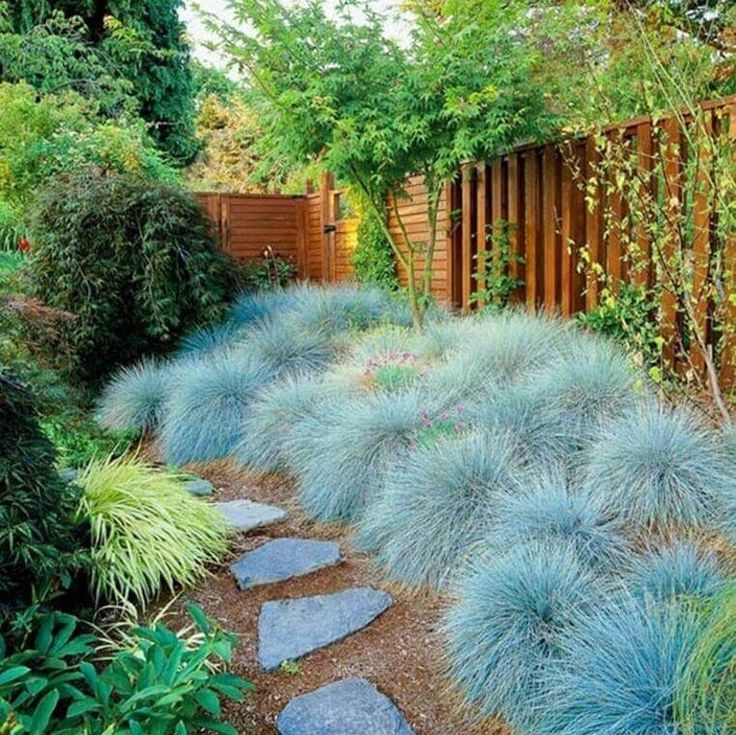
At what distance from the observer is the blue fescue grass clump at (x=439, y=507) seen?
2.61 meters

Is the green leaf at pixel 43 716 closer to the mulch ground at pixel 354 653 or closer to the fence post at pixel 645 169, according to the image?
the mulch ground at pixel 354 653

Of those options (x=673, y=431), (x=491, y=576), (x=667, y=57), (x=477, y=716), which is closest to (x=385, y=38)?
(x=667, y=57)

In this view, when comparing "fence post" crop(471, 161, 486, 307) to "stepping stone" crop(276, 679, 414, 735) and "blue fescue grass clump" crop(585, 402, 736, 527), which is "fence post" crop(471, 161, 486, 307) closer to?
"blue fescue grass clump" crop(585, 402, 736, 527)

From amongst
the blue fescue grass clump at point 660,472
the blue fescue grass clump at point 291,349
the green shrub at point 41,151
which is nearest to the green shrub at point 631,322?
the blue fescue grass clump at point 660,472

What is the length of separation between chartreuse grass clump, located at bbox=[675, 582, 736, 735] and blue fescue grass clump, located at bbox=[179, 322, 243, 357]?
4.65 m

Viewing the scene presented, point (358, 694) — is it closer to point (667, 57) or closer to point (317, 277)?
point (667, 57)

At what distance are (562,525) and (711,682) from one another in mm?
860

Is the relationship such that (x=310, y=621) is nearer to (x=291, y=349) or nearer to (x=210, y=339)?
(x=291, y=349)

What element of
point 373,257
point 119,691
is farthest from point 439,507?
point 373,257

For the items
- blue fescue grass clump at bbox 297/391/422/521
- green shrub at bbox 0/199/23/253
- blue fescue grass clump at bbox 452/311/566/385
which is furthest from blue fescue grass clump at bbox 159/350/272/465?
green shrub at bbox 0/199/23/253

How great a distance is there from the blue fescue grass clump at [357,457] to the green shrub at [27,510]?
1.31m

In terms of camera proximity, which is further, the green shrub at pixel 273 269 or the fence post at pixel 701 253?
the green shrub at pixel 273 269

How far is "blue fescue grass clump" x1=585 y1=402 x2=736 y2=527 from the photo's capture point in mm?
2553

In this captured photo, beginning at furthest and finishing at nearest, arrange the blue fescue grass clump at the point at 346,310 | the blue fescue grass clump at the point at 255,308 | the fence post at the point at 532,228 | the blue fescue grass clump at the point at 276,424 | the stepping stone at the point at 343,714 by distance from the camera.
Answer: the blue fescue grass clump at the point at 255,308 < the blue fescue grass clump at the point at 346,310 < the fence post at the point at 532,228 < the blue fescue grass clump at the point at 276,424 < the stepping stone at the point at 343,714
